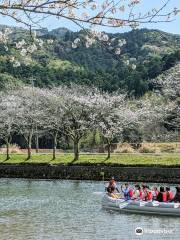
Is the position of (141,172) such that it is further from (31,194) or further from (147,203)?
(147,203)

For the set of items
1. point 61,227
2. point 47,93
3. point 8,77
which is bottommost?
point 61,227

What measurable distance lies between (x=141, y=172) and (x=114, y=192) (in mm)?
13431

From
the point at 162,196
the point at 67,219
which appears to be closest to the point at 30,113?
the point at 162,196

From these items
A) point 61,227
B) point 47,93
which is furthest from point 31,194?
point 47,93

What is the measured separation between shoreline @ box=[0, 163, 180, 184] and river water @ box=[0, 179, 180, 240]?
6.57 metres

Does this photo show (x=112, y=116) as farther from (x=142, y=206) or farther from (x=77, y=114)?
(x=142, y=206)

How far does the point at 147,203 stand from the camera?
86.3ft

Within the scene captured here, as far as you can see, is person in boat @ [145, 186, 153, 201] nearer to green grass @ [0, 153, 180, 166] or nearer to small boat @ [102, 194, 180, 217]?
small boat @ [102, 194, 180, 217]

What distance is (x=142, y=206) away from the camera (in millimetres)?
26562

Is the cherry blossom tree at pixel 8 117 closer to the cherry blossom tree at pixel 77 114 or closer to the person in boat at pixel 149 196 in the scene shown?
the cherry blossom tree at pixel 77 114

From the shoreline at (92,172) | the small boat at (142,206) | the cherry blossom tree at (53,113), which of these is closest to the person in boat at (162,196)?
the small boat at (142,206)

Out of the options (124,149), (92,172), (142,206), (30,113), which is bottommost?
(142,206)

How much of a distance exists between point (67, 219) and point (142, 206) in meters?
4.68

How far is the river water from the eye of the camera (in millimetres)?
19812
